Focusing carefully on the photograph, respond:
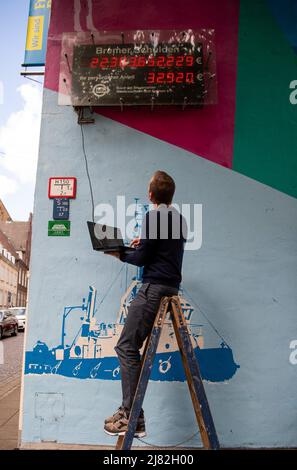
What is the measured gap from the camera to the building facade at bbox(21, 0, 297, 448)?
3373 millimetres

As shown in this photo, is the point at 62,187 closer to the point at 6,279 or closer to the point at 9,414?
the point at 9,414

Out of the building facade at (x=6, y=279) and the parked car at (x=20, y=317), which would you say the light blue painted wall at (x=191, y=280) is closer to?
the parked car at (x=20, y=317)

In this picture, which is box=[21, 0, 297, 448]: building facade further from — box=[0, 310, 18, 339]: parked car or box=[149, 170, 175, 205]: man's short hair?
box=[0, 310, 18, 339]: parked car

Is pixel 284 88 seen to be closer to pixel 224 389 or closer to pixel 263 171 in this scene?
pixel 263 171

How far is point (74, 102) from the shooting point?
3.73 metres

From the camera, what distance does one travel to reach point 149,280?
280cm

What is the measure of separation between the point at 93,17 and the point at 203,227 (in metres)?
2.20

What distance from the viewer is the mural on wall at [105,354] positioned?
3408 millimetres

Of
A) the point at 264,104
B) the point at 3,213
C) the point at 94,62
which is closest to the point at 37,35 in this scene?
the point at 94,62

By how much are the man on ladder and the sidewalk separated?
4.47ft

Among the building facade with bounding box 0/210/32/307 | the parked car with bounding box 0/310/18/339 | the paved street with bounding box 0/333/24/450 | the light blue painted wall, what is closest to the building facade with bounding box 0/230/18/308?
the building facade with bounding box 0/210/32/307

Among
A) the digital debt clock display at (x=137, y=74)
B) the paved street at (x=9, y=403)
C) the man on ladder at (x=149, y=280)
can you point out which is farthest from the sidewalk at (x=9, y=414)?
the digital debt clock display at (x=137, y=74)

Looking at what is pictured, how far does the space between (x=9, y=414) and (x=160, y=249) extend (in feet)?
10.0
